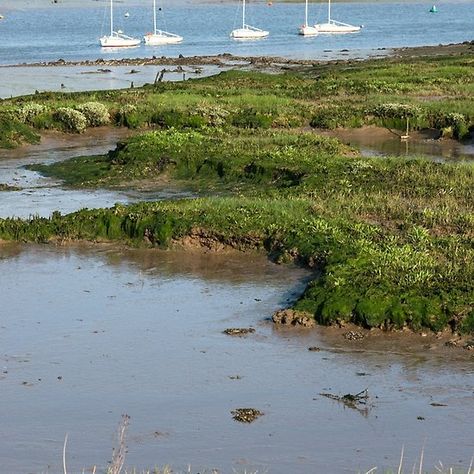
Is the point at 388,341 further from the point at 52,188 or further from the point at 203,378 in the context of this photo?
the point at 52,188

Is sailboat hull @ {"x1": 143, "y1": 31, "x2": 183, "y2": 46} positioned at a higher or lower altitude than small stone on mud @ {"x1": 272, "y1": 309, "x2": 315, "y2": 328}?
higher

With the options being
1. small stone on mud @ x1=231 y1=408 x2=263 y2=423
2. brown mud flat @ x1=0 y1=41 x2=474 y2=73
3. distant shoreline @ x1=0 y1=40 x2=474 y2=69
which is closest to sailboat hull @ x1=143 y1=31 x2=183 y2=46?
distant shoreline @ x1=0 y1=40 x2=474 y2=69

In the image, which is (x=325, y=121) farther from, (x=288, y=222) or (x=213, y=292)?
(x=213, y=292)

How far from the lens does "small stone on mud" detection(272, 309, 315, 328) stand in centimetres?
1274

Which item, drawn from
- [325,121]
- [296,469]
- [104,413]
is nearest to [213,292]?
[104,413]

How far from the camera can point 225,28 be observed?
92688 millimetres

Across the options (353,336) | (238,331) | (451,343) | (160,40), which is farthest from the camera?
(160,40)

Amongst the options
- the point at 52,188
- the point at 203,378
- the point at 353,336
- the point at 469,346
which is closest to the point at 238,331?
the point at 353,336

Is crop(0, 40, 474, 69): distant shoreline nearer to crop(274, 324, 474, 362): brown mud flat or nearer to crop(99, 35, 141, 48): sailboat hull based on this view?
crop(99, 35, 141, 48): sailboat hull

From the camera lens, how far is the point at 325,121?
2950 centimetres

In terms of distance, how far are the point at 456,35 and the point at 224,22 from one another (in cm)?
Result: 2676

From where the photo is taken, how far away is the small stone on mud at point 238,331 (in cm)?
1255

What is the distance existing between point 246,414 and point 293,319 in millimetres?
2967

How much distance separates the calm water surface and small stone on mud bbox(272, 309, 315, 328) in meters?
0.15
